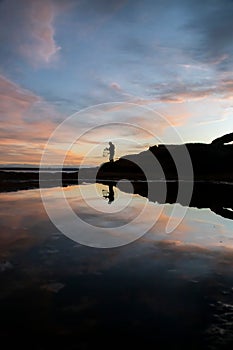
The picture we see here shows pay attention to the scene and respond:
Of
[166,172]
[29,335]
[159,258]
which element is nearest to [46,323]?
[29,335]

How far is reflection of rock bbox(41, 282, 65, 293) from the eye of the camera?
7059 mm

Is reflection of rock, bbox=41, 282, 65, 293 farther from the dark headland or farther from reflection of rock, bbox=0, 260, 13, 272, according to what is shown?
the dark headland

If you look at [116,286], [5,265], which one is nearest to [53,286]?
[116,286]

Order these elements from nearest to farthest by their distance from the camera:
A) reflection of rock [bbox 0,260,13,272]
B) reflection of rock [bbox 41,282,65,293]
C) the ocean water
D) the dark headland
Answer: the ocean water
reflection of rock [bbox 41,282,65,293]
reflection of rock [bbox 0,260,13,272]
the dark headland

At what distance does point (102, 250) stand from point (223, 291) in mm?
4642

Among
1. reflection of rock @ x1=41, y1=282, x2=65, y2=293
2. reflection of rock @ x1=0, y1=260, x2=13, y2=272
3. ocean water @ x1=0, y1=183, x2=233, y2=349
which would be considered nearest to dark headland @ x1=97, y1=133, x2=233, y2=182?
ocean water @ x1=0, y1=183, x2=233, y2=349

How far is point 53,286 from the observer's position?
7289mm

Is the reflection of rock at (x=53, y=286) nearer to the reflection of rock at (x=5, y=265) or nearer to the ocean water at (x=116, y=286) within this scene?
the ocean water at (x=116, y=286)

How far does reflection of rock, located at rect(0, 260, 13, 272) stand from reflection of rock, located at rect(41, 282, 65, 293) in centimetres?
174

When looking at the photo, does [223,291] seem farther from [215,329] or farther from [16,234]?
[16,234]

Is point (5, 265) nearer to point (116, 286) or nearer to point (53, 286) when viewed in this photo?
point (53, 286)

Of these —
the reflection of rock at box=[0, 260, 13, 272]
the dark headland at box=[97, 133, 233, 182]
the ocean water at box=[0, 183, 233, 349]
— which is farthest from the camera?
the dark headland at box=[97, 133, 233, 182]

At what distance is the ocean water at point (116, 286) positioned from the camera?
17.3ft

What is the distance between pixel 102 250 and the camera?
10703mm
